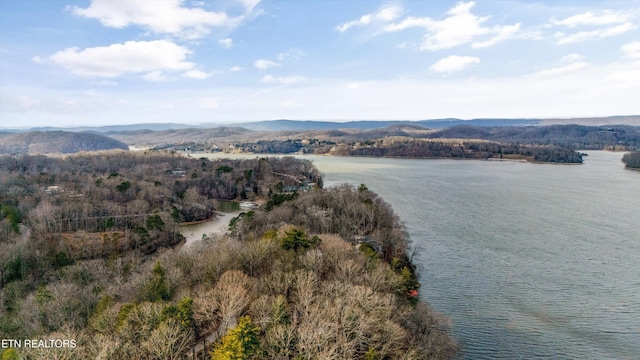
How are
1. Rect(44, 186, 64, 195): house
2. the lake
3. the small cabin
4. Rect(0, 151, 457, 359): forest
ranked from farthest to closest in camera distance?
the small cabin → Rect(44, 186, 64, 195): house → the lake → Rect(0, 151, 457, 359): forest

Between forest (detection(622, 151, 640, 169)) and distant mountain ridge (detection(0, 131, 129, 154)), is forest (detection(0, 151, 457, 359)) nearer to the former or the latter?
forest (detection(622, 151, 640, 169))

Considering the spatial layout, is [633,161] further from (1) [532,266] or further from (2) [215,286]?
(2) [215,286]

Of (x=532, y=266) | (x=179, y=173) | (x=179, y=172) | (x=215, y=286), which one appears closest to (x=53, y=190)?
(x=179, y=173)

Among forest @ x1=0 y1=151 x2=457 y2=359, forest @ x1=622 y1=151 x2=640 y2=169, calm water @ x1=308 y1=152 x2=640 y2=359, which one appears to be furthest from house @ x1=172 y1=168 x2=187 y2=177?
forest @ x1=622 y1=151 x2=640 y2=169

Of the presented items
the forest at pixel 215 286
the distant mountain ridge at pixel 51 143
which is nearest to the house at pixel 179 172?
the forest at pixel 215 286

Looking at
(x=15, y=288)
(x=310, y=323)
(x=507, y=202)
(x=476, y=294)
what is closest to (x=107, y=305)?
(x=310, y=323)

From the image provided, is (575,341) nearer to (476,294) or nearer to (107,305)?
(476,294)

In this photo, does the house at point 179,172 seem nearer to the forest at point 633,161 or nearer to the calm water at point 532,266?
the calm water at point 532,266
